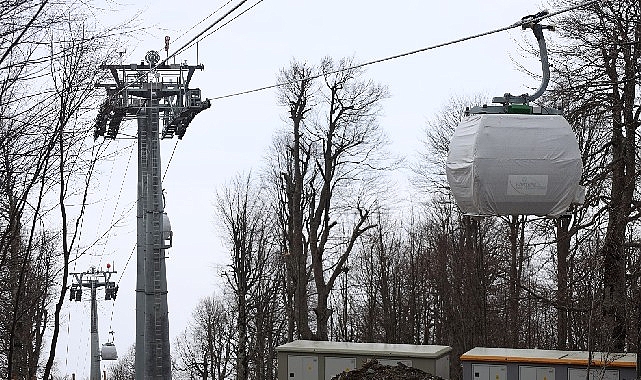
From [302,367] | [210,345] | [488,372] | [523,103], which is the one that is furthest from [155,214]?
[210,345]

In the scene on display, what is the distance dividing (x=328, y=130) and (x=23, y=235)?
16963 millimetres

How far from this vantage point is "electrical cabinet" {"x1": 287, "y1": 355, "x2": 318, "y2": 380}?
17359 mm

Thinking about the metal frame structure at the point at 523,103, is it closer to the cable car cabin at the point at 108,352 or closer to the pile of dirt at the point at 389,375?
the pile of dirt at the point at 389,375

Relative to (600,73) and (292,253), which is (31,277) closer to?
(600,73)

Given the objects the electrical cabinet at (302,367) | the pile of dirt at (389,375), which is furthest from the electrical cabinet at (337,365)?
the pile of dirt at (389,375)

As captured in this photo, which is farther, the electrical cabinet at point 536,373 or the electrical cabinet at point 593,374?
the electrical cabinet at point 536,373

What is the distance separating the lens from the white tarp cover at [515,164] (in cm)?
618

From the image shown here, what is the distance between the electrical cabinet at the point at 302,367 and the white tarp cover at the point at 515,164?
11342mm

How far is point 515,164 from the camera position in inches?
244

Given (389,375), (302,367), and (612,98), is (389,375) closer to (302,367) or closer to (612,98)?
(612,98)

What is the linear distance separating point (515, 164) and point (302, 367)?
1191 cm

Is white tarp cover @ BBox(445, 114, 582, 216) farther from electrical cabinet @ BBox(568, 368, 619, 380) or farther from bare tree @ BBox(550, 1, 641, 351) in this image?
electrical cabinet @ BBox(568, 368, 619, 380)

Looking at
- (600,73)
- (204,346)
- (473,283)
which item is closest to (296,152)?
(473,283)

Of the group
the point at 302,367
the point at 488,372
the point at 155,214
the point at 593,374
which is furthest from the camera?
the point at 302,367
